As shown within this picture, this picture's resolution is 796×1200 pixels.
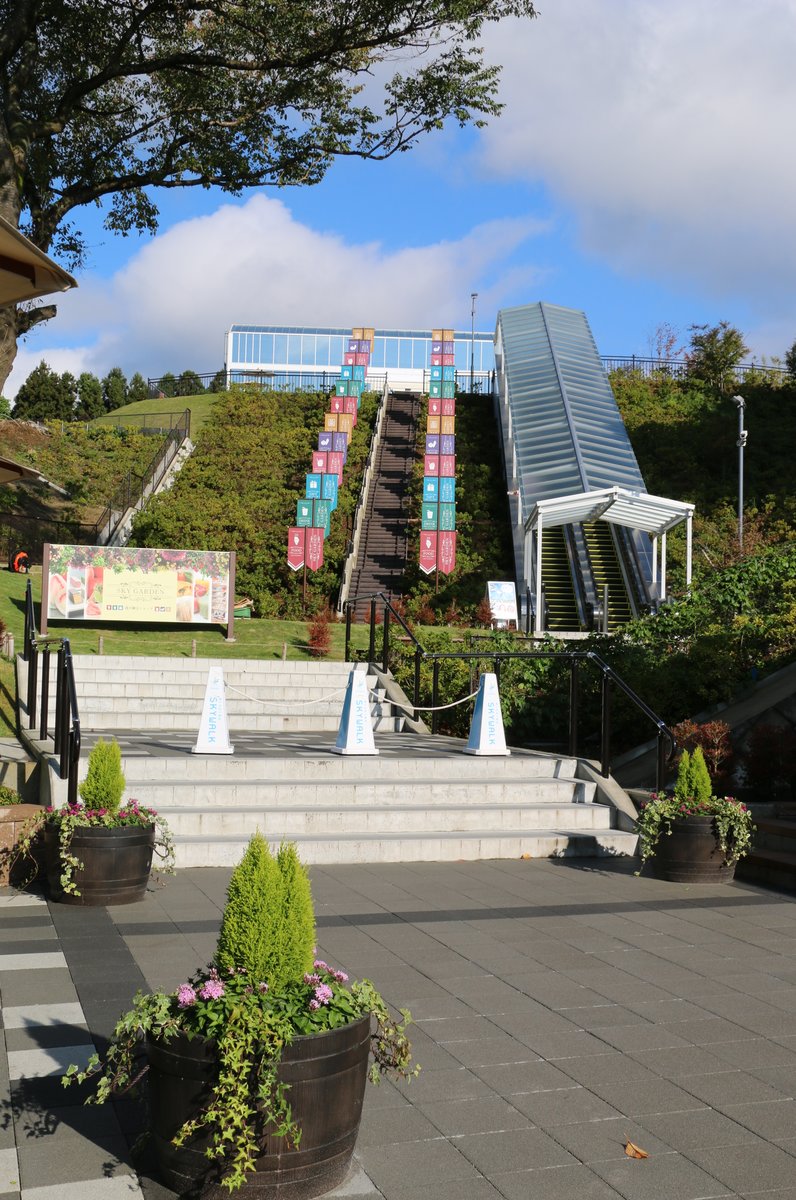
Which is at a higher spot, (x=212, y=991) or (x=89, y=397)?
(x=89, y=397)

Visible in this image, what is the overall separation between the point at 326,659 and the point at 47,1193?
16.8m

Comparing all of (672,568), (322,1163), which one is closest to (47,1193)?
(322,1163)

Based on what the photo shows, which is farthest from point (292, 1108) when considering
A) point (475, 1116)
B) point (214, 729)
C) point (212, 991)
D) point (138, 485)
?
point (138, 485)

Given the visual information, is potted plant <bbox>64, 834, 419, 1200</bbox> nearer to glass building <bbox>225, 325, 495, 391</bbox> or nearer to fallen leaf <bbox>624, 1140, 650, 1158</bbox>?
fallen leaf <bbox>624, 1140, 650, 1158</bbox>

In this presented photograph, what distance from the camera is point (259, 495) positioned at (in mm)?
34000

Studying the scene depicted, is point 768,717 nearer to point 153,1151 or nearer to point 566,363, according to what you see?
point 153,1151

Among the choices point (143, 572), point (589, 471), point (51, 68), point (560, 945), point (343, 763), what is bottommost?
point (560, 945)

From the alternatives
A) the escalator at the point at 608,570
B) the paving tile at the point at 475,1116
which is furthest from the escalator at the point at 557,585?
the paving tile at the point at 475,1116

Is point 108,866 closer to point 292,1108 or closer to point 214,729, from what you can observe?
point 214,729

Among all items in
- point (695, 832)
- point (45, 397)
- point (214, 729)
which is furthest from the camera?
point (45, 397)

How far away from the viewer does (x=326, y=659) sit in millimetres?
20094

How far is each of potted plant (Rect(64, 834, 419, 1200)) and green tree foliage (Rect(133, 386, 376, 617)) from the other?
2353cm

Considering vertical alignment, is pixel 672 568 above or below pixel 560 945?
above

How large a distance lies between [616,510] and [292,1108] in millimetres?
25254
